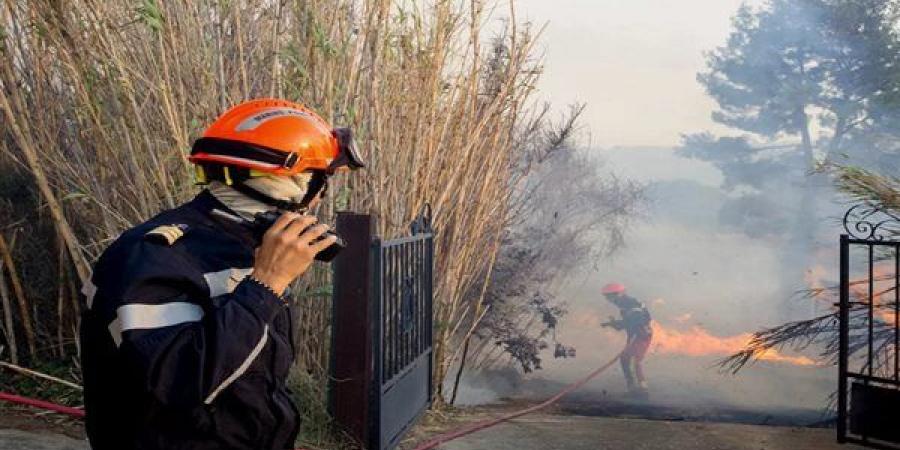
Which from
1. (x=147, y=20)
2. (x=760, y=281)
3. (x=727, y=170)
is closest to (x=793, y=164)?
(x=727, y=170)

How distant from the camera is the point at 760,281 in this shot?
31891 mm

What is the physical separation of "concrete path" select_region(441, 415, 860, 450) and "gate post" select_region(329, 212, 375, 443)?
93 cm

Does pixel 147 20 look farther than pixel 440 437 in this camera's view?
No

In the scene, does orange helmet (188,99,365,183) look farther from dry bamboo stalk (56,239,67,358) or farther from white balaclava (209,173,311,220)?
dry bamboo stalk (56,239,67,358)

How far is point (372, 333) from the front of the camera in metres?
5.42

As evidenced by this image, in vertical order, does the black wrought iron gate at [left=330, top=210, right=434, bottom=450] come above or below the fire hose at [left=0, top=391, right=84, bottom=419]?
above

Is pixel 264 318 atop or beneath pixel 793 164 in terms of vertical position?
beneath

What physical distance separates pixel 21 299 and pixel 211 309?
197 inches

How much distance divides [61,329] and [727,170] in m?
24.4

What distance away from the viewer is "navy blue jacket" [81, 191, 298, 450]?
2.07 m

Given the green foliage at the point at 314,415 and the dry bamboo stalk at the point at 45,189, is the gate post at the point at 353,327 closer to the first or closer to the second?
the green foliage at the point at 314,415

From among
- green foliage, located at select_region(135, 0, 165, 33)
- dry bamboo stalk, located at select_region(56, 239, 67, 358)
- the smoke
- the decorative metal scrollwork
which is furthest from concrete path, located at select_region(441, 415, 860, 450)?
the smoke

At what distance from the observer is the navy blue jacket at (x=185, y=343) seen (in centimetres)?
207

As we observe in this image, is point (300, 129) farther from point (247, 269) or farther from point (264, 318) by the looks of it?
point (264, 318)
